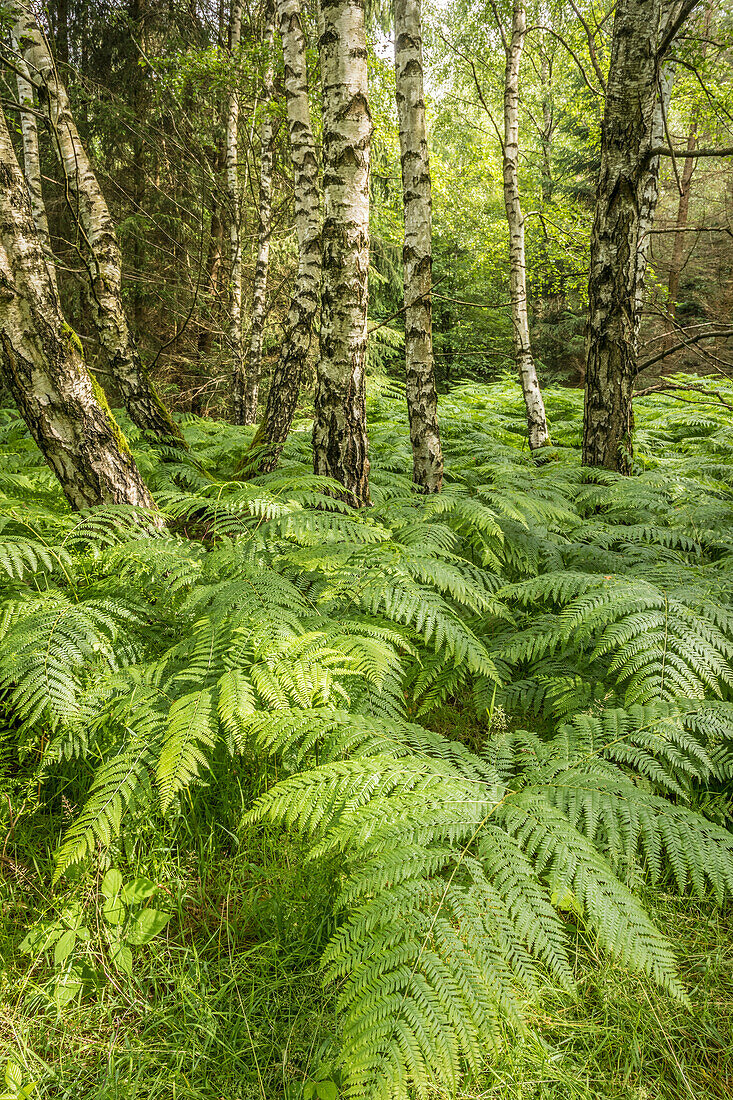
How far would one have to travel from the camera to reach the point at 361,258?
2.88 metres

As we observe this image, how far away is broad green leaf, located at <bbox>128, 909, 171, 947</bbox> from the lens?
5.07 ft

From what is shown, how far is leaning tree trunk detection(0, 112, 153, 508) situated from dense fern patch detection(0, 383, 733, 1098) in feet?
0.90

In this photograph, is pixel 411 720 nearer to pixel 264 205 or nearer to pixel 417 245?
pixel 417 245

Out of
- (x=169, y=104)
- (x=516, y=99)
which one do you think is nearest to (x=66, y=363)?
(x=516, y=99)

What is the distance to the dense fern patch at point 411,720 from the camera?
3.84 ft

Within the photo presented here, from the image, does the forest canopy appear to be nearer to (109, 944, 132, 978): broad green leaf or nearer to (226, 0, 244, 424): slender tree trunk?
(109, 944, 132, 978): broad green leaf

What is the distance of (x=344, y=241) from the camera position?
2.83 metres

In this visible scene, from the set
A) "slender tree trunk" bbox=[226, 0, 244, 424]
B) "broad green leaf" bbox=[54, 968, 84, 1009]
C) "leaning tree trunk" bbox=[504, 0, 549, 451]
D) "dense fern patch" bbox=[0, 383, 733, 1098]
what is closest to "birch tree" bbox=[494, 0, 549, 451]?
"leaning tree trunk" bbox=[504, 0, 549, 451]

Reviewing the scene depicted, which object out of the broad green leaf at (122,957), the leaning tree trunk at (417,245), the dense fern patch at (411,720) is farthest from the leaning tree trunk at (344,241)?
the broad green leaf at (122,957)

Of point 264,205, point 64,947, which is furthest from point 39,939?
point 264,205

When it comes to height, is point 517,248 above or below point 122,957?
above

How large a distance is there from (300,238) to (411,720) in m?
4.36

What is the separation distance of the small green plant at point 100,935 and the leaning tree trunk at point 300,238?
3685 mm

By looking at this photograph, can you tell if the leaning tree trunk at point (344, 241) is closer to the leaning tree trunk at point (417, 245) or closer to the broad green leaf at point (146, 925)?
the leaning tree trunk at point (417, 245)
